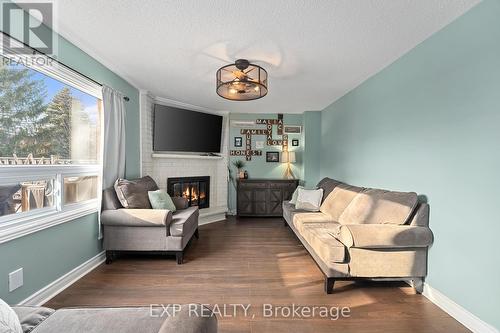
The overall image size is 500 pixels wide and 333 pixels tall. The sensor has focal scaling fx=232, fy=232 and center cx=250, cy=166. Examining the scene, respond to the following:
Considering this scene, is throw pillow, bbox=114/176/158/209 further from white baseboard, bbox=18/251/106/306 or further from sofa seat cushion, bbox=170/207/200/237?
white baseboard, bbox=18/251/106/306

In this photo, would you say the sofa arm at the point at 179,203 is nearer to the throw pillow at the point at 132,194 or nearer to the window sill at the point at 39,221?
the throw pillow at the point at 132,194

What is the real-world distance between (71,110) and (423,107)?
12.0 feet

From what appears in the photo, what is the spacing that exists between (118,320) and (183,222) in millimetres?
1871

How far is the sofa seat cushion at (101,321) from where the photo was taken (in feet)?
3.23

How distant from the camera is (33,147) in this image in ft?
6.70

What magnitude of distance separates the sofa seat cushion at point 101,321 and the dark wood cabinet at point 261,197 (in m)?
3.99

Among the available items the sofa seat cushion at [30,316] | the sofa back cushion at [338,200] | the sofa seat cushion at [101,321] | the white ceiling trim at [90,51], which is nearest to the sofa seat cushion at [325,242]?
the sofa back cushion at [338,200]

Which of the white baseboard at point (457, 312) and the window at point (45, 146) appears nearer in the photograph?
the white baseboard at point (457, 312)

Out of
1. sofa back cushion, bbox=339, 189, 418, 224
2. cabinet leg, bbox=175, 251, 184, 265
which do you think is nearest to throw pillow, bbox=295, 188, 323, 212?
sofa back cushion, bbox=339, 189, 418, 224

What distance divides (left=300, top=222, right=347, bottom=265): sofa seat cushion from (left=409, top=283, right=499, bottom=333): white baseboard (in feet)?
2.71

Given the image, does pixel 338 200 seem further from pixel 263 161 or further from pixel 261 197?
pixel 263 161

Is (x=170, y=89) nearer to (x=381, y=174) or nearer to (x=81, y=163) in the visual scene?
(x=81, y=163)

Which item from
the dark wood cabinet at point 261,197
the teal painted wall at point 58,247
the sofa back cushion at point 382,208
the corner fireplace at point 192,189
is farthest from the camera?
the dark wood cabinet at point 261,197

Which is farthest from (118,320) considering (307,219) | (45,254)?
(307,219)
